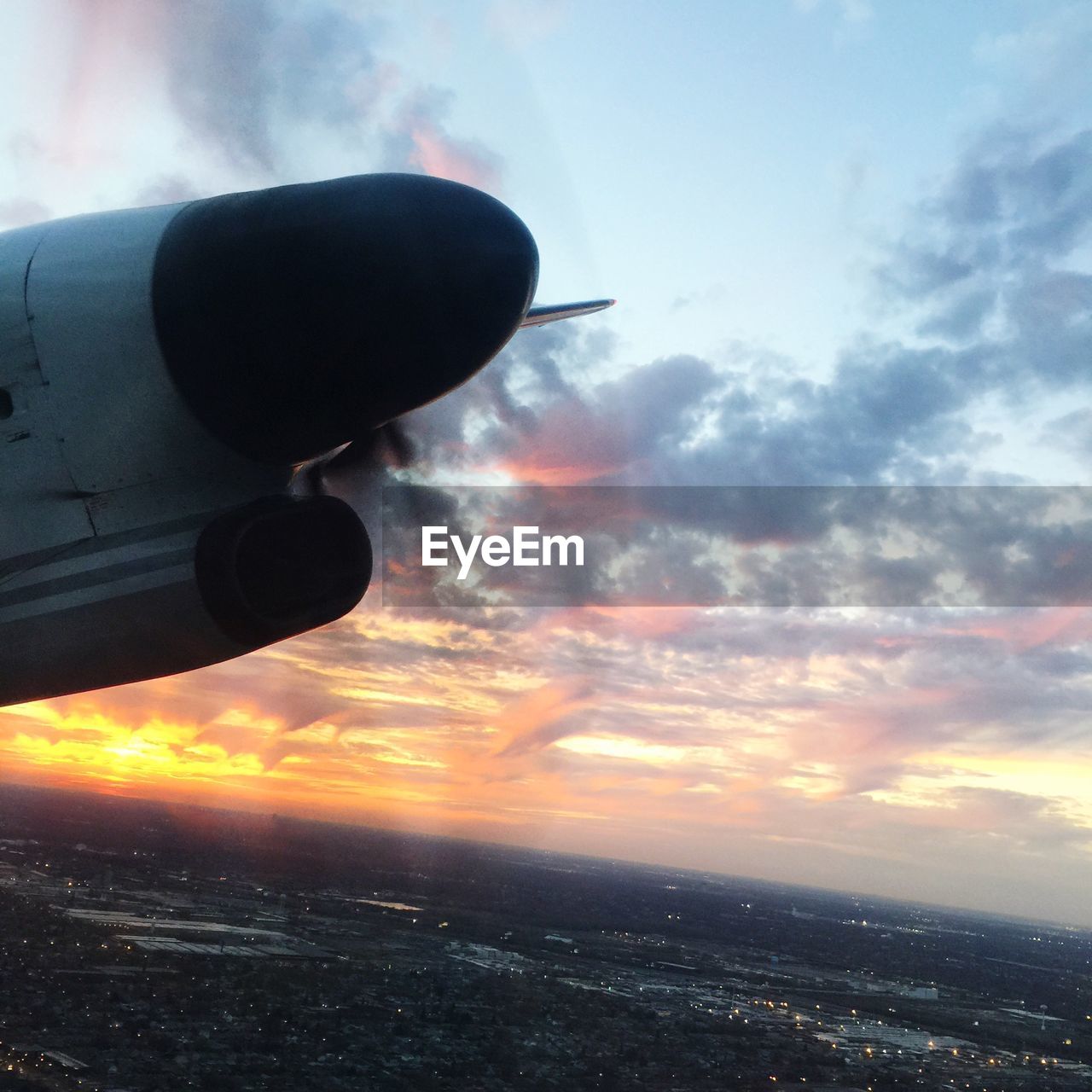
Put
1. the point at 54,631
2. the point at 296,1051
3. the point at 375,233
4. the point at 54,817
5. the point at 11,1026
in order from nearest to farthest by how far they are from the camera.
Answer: the point at 375,233 → the point at 54,631 → the point at 11,1026 → the point at 296,1051 → the point at 54,817

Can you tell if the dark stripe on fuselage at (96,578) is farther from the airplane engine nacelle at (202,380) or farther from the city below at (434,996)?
the city below at (434,996)

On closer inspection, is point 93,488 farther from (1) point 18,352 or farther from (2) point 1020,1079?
(2) point 1020,1079

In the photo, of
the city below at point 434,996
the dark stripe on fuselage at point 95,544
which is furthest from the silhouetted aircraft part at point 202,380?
the city below at point 434,996

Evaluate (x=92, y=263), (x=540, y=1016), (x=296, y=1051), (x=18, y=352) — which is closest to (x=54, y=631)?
(x=18, y=352)

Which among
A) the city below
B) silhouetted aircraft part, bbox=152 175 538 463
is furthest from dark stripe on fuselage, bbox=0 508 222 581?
the city below

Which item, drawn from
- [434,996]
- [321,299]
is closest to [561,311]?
[321,299]

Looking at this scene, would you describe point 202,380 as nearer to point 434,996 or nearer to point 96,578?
point 96,578
